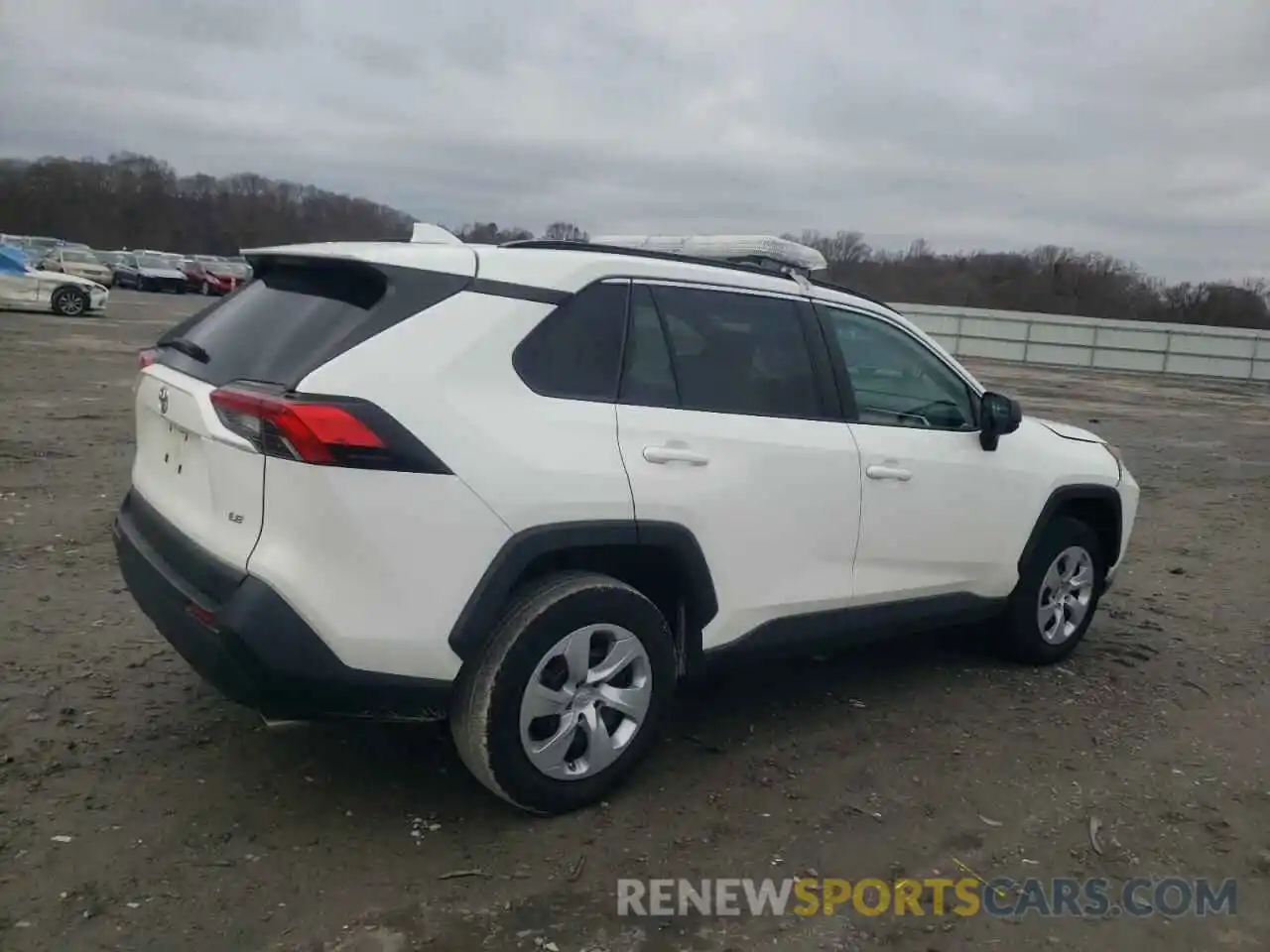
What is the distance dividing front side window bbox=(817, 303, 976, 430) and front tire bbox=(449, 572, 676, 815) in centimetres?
142

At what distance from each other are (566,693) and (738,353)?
1415mm

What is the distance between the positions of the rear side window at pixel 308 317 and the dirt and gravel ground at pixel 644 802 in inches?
56.1

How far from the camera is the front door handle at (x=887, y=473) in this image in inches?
165

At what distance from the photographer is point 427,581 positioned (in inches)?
121

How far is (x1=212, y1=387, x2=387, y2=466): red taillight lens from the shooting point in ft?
9.64

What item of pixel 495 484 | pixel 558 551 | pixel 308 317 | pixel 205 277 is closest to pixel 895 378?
pixel 558 551

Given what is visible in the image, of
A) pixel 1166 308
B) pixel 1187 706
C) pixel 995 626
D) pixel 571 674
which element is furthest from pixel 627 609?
pixel 1166 308

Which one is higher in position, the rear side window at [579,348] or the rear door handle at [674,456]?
the rear side window at [579,348]

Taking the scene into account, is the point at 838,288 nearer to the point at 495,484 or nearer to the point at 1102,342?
the point at 495,484

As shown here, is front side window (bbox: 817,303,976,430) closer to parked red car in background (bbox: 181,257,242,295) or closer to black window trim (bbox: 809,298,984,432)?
black window trim (bbox: 809,298,984,432)

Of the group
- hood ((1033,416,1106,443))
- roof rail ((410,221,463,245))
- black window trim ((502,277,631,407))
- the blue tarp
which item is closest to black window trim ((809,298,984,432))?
hood ((1033,416,1106,443))

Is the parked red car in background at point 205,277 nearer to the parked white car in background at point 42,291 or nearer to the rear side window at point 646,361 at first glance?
the parked white car in background at point 42,291

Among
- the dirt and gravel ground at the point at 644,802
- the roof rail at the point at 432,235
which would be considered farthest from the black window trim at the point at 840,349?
the roof rail at the point at 432,235

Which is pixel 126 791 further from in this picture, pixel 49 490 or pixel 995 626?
pixel 49 490
